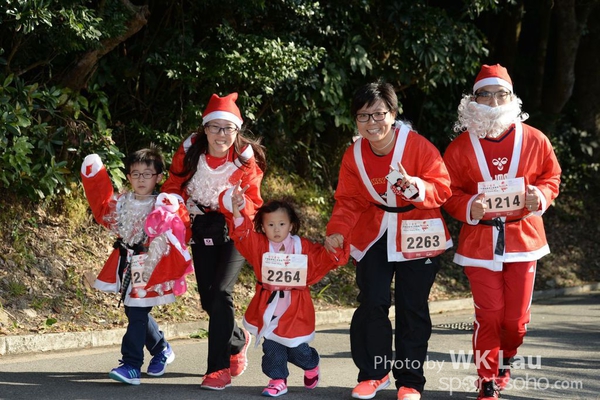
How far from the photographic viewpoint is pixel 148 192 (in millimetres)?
6422

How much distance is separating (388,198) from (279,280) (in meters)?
0.94

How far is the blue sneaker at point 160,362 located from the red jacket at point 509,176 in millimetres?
2349

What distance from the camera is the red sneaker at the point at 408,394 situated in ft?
18.5

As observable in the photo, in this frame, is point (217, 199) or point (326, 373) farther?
point (326, 373)

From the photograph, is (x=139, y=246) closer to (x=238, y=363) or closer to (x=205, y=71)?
(x=238, y=363)

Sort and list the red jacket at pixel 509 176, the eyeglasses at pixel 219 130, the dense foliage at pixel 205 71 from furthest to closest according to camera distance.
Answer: the dense foliage at pixel 205 71
the eyeglasses at pixel 219 130
the red jacket at pixel 509 176

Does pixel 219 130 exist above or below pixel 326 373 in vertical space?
above

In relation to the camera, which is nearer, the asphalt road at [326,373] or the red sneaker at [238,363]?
the asphalt road at [326,373]

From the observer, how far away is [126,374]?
20.0 ft

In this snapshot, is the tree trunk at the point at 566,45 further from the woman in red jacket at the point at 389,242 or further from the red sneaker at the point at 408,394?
the red sneaker at the point at 408,394

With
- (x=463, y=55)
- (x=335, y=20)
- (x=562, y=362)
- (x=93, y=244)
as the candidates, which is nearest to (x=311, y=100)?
(x=335, y=20)

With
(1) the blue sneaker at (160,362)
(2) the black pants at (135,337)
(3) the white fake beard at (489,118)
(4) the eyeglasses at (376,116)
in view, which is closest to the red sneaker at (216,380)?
(2) the black pants at (135,337)

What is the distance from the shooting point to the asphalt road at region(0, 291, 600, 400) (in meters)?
6.00

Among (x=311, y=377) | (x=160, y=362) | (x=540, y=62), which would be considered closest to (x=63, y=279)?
(x=160, y=362)
